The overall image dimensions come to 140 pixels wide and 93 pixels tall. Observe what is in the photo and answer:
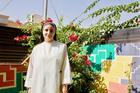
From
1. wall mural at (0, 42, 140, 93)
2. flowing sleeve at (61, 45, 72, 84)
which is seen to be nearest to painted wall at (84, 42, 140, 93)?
wall mural at (0, 42, 140, 93)

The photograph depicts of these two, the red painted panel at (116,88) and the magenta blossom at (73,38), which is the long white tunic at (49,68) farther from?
the magenta blossom at (73,38)

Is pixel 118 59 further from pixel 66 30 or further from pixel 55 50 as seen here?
pixel 55 50

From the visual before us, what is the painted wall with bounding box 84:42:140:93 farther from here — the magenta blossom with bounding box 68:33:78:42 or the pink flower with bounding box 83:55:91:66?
the magenta blossom with bounding box 68:33:78:42

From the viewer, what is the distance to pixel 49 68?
4082 mm

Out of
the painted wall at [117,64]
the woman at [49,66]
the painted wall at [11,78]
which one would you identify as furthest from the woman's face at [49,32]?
the painted wall at [11,78]

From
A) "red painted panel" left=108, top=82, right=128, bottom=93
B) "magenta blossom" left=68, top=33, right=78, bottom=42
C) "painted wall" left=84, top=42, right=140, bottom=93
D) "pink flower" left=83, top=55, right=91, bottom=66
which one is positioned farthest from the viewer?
"pink flower" left=83, top=55, right=91, bottom=66

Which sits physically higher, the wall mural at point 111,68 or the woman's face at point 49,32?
the woman's face at point 49,32

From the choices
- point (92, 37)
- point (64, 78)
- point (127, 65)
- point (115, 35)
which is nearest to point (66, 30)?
point (92, 37)

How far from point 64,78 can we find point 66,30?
10.2 ft

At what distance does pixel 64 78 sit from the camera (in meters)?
4.19

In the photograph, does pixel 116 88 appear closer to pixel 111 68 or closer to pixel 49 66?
pixel 111 68

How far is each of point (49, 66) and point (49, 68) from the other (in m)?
0.02

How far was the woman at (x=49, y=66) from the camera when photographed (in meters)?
4.09

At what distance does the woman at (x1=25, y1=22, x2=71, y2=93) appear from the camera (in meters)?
4.09
